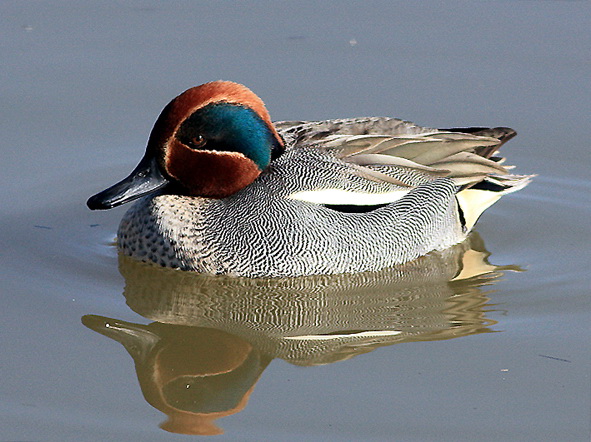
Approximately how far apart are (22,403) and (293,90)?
5423mm

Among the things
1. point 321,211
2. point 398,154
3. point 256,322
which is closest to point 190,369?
point 256,322

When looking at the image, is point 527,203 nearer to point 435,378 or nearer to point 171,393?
point 435,378

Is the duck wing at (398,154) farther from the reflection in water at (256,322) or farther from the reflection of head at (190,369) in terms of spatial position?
the reflection of head at (190,369)

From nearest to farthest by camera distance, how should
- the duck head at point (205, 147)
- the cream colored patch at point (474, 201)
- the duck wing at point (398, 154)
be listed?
the duck head at point (205, 147) → the duck wing at point (398, 154) → the cream colored patch at point (474, 201)

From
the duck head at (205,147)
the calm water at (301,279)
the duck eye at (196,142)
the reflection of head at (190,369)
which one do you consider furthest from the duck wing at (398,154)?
the reflection of head at (190,369)

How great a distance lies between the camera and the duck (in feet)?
28.1

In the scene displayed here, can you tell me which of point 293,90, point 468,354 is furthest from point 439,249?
point 293,90

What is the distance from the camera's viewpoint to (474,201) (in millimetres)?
9797

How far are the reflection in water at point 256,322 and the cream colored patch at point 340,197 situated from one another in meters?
0.58

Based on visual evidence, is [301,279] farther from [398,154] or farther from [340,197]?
[398,154]

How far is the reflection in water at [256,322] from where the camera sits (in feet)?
23.6

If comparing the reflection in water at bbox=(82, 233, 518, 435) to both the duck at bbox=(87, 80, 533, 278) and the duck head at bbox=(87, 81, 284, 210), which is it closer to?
the duck at bbox=(87, 80, 533, 278)

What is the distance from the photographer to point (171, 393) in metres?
7.09

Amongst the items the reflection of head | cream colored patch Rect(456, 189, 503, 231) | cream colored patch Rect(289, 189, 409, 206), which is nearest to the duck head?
cream colored patch Rect(289, 189, 409, 206)
